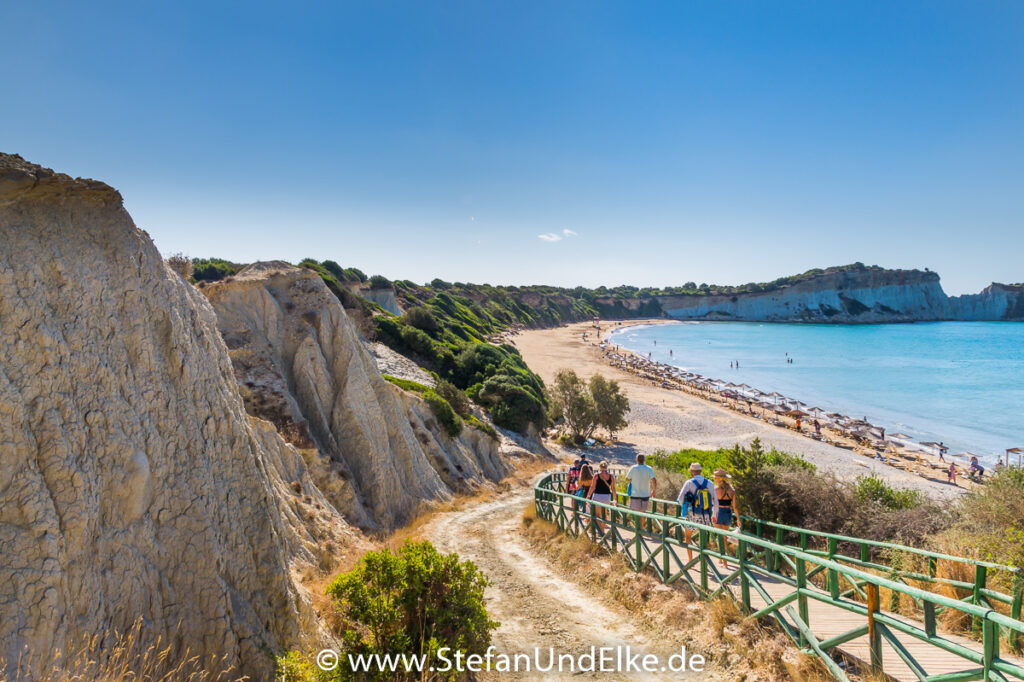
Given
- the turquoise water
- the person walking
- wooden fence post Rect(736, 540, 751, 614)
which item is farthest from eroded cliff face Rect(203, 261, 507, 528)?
the turquoise water

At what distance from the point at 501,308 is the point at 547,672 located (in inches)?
4865

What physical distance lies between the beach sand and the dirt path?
18134 millimetres

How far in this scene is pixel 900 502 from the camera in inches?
541

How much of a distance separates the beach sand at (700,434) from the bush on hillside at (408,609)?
21.9 m

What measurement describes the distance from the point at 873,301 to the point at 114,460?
201785 mm

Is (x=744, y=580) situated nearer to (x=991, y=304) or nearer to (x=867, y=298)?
(x=867, y=298)

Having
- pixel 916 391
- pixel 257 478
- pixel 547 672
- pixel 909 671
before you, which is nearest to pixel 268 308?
pixel 257 478

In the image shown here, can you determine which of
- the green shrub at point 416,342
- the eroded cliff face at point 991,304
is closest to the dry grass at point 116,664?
the green shrub at point 416,342

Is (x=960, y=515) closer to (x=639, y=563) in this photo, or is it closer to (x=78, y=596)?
(x=639, y=563)

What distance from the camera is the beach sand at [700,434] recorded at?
1304 inches

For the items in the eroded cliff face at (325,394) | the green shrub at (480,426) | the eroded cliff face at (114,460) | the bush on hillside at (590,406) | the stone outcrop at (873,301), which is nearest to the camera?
the eroded cliff face at (114,460)

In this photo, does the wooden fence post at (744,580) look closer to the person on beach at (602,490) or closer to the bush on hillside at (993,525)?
the bush on hillside at (993,525)

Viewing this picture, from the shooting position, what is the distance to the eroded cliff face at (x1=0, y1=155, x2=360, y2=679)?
194 inches

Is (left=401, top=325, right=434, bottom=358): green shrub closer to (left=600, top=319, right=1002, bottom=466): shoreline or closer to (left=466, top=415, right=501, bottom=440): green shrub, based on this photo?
(left=466, top=415, right=501, bottom=440): green shrub
